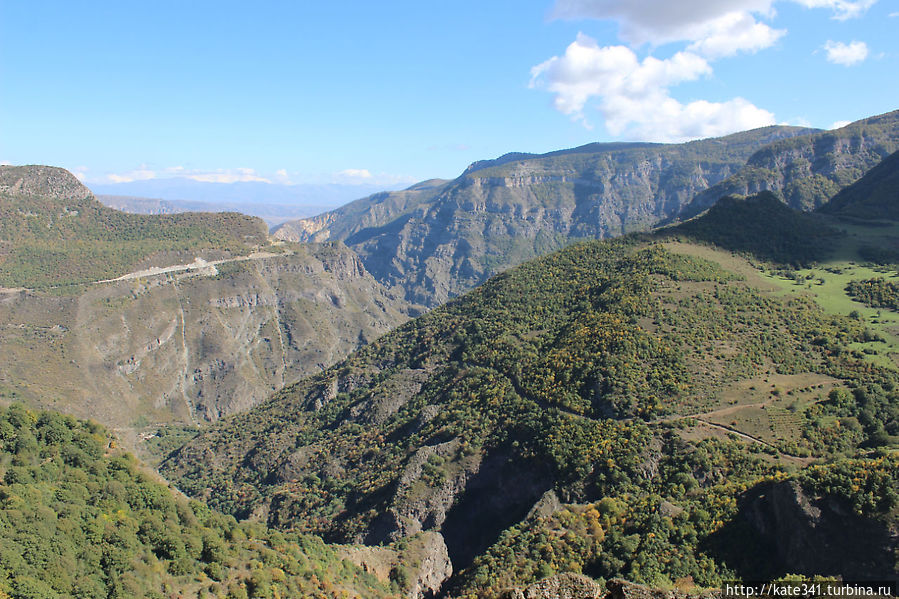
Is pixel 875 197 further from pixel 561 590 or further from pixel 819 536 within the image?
pixel 561 590

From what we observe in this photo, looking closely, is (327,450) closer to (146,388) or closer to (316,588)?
(316,588)

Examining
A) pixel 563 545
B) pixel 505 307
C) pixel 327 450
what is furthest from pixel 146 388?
pixel 563 545

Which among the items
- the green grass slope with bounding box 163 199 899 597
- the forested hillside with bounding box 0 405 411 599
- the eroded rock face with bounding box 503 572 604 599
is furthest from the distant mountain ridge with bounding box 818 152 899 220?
the eroded rock face with bounding box 503 572 604 599

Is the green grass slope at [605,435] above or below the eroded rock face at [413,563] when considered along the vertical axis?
above

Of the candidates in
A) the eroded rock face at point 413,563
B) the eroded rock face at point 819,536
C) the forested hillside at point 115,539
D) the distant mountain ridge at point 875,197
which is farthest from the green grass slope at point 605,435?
the distant mountain ridge at point 875,197

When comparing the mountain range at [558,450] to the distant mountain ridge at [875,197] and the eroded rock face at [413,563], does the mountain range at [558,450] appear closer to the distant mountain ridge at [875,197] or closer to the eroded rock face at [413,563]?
the eroded rock face at [413,563]
